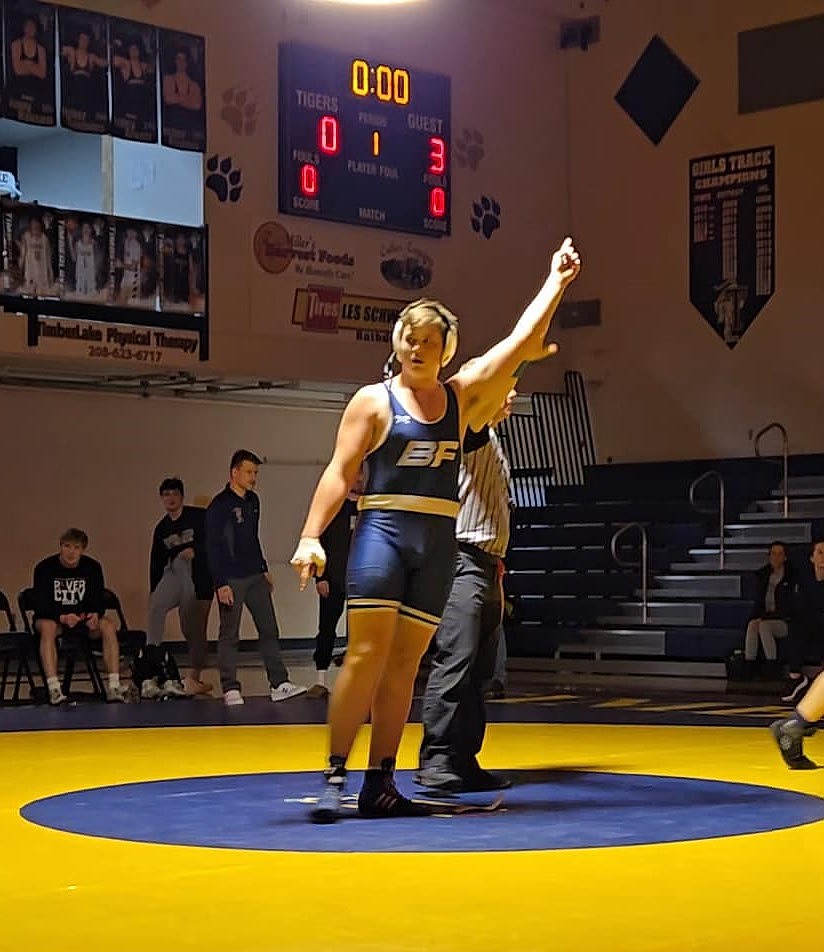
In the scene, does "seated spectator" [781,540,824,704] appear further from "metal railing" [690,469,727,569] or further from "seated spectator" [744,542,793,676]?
"metal railing" [690,469,727,569]

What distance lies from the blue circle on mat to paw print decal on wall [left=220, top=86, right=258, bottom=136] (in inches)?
379

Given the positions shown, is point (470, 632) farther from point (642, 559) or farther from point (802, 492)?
point (802, 492)

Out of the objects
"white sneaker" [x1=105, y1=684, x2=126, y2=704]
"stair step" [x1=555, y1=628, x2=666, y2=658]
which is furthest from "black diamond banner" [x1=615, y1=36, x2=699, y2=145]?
"white sneaker" [x1=105, y1=684, x2=126, y2=704]

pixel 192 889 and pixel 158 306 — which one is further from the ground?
pixel 158 306

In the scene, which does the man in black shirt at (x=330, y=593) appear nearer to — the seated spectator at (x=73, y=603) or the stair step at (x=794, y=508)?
the seated spectator at (x=73, y=603)

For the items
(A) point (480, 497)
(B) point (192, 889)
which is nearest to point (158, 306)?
(A) point (480, 497)

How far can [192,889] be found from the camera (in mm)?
4586

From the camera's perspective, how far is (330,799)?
5.88 metres

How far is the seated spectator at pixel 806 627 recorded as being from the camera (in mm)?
13047

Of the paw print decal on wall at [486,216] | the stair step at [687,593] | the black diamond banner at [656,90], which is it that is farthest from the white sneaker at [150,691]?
the black diamond banner at [656,90]

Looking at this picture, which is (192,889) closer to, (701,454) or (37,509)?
(37,509)

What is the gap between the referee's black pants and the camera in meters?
6.66

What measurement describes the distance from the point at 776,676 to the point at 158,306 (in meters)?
5.95

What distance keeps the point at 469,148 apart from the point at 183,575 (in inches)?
254
